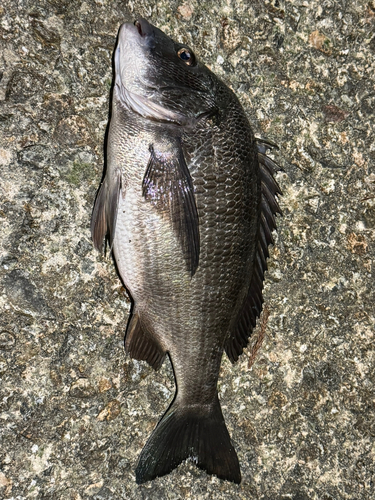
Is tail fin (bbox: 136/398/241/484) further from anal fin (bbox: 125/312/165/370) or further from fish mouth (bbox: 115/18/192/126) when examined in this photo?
fish mouth (bbox: 115/18/192/126)

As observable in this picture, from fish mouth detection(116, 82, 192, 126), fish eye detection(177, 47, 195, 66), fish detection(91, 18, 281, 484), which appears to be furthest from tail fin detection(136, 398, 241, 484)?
fish eye detection(177, 47, 195, 66)

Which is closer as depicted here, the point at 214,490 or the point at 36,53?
the point at 36,53

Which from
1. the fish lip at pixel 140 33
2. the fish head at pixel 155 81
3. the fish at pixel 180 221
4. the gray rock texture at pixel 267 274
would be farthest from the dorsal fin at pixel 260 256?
the fish lip at pixel 140 33

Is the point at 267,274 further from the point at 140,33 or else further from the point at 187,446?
the point at 140,33

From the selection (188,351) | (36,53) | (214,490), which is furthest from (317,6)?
(214,490)

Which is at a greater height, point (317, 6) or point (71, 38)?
point (317, 6)

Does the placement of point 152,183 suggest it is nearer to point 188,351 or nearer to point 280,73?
point 188,351

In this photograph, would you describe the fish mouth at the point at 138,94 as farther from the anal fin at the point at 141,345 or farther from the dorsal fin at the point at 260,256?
the anal fin at the point at 141,345
